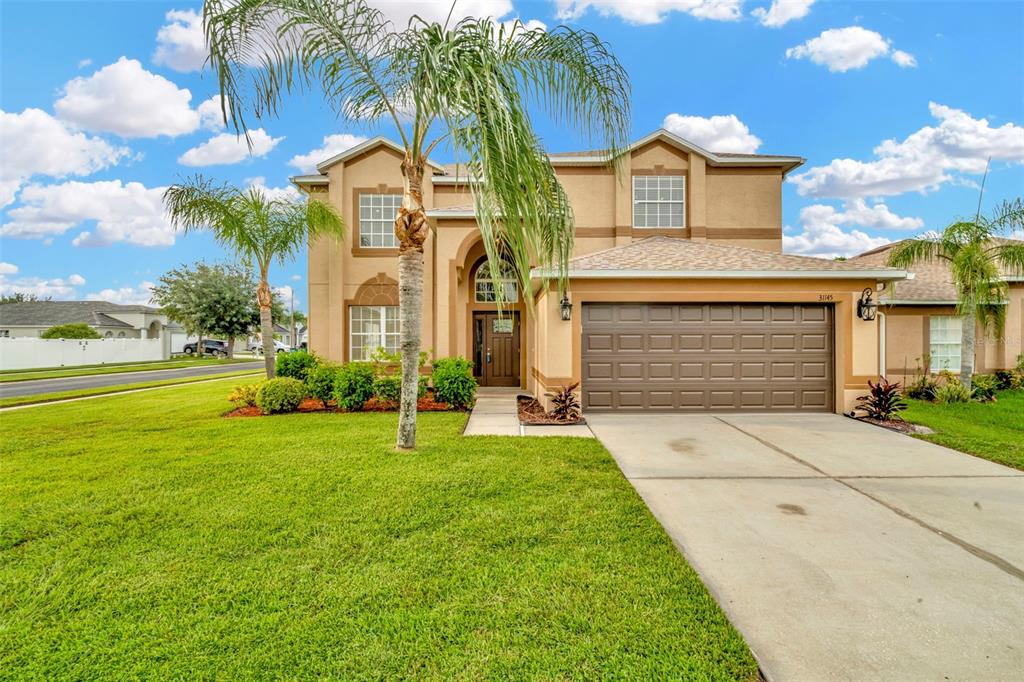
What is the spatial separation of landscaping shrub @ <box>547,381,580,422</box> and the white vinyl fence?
30.5 meters

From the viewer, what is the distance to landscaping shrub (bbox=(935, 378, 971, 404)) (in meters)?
11.3

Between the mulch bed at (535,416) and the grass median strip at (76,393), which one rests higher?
the mulch bed at (535,416)

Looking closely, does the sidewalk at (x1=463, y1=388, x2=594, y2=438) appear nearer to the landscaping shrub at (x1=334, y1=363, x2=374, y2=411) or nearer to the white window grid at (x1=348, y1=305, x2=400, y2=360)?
the landscaping shrub at (x1=334, y1=363, x2=374, y2=411)

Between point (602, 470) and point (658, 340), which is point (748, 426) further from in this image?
point (602, 470)

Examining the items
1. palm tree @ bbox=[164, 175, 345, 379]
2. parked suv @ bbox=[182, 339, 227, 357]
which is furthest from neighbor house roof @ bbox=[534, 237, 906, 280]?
parked suv @ bbox=[182, 339, 227, 357]

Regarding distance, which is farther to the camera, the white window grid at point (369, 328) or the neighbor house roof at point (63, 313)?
the neighbor house roof at point (63, 313)

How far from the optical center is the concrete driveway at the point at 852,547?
2520mm

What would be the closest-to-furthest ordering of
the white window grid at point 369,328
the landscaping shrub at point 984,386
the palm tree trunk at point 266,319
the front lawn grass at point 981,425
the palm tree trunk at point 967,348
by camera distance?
1. the front lawn grass at point 981,425
2. the palm tree trunk at point 967,348
3. the landscaping shrub at point 984,386
4. the palm tree trunk at point 266,319
5. the white window grid at point 369,328

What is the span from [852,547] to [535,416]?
5931 mm

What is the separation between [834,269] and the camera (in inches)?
366

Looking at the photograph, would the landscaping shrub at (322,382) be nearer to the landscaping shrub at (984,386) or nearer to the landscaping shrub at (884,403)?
the landscaping shrub at (884,403)

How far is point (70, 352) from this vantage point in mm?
26281

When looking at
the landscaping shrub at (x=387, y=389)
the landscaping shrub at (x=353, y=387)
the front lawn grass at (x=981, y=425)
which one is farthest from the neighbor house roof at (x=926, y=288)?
the landscaping shrub at (x=353, y=387)

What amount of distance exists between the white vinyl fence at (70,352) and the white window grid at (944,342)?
132 ft
